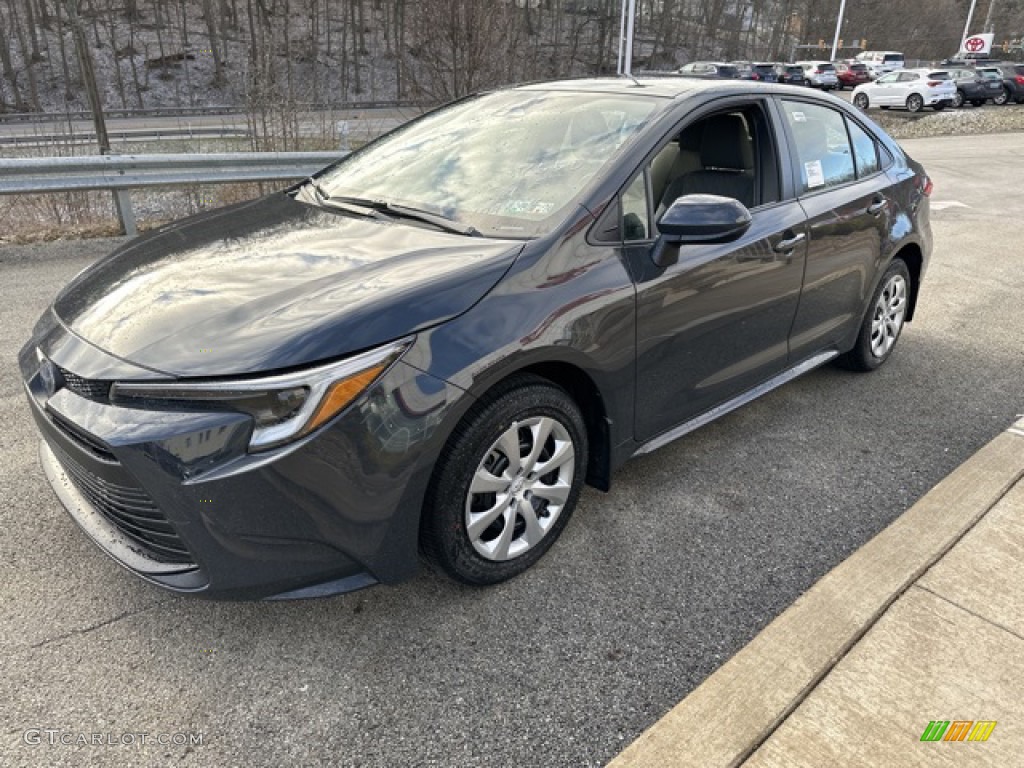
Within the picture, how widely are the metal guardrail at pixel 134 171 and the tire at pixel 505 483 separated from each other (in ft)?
18.6

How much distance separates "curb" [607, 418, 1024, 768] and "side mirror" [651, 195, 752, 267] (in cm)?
126

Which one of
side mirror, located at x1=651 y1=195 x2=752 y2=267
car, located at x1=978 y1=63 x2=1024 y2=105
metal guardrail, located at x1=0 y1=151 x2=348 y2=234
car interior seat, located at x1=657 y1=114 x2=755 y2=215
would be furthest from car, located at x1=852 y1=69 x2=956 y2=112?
side mirror, located at x1=651 y1=195 x2=752 y2=267

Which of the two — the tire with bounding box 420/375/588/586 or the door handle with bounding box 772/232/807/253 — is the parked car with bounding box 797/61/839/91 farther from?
the tire with bounding box 420/375/588/586

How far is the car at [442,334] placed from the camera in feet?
6.56

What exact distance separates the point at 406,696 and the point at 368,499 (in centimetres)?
59

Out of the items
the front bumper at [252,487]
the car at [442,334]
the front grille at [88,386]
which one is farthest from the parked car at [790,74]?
the front grille at [88,386]

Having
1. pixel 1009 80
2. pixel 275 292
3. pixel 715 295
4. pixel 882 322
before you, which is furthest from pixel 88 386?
pixel 1009 80

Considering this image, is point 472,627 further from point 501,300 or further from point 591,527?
point 501,300

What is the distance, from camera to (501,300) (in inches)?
91.0

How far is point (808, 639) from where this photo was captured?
2.27m

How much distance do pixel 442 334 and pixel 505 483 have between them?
59cm

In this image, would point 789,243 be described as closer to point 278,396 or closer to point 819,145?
point 819,145

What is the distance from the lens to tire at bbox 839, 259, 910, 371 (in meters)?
4.29

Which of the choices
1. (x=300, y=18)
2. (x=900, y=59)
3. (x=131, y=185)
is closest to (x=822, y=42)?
(x=900, y=59)
